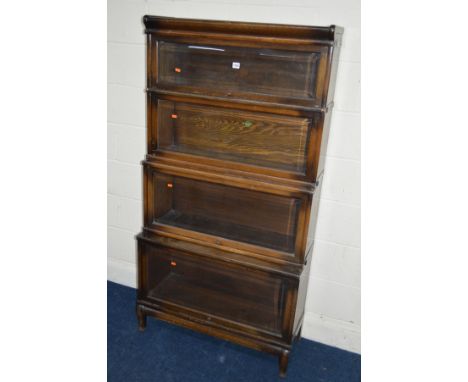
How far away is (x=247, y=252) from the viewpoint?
208 cm

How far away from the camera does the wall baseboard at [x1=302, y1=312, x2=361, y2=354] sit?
95.3 inches

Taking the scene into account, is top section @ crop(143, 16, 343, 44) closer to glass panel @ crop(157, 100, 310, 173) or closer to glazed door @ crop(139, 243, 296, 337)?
glass panel @ crop(157, 100, 310, 173)

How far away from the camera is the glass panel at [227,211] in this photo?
7.27 ft

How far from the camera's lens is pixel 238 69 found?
2053 mm

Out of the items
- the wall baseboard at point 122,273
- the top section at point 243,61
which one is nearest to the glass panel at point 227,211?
the top section at point 243,61

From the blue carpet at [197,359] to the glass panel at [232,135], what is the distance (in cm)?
113

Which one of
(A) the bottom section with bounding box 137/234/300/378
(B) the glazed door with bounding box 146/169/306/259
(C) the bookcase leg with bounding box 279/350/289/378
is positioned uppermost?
(B) the glazed door with bounding box 146/169/306/259

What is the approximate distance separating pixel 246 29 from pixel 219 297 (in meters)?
1.48

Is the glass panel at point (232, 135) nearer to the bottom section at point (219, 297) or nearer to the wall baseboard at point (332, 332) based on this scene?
the bottom section at point (219, 297)

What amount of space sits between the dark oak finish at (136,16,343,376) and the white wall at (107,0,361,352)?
0.46 ft

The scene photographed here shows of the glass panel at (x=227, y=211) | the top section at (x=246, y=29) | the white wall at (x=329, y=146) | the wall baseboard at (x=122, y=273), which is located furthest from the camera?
the wall baseboard at (x=122, y=273)

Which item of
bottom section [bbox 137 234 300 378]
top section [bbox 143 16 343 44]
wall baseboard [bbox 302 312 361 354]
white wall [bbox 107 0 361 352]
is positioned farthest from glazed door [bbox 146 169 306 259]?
top section [bbox 143 16 343 44]

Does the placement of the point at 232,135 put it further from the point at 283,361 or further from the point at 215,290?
the point at 283,361

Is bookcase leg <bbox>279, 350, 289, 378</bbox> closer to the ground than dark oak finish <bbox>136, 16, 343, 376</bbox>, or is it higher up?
closer to the ground
